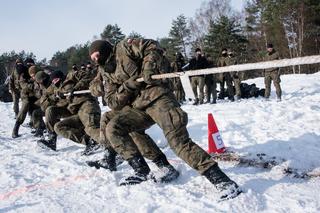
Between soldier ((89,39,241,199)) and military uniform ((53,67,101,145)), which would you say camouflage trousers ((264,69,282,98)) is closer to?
military uniform ((53,67,101,145))

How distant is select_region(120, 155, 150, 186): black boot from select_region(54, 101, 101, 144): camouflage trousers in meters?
2.04

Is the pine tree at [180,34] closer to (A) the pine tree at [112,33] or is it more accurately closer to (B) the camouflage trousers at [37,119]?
(A) the pine tree at [112,33]

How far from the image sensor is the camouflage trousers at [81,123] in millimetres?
6688

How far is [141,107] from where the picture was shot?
177 inches

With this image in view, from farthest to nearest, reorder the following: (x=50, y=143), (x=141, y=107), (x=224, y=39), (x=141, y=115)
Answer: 1. (x=224, y=39)
2. (x=50, y=143)
3. (x=141, y=115)
4. (x=141, y=107)

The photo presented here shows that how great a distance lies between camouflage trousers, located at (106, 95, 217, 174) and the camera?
13.3ft

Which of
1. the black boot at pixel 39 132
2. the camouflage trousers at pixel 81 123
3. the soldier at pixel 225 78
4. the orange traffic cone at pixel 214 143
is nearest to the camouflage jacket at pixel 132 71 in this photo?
the orange traffic cone at pixel 214 143

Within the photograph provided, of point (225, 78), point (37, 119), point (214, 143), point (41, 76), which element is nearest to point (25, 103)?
point (37, 119)

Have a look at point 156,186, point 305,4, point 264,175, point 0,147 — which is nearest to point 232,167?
point 264,175

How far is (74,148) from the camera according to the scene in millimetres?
7484

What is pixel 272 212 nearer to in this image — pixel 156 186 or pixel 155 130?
pixel 156 186

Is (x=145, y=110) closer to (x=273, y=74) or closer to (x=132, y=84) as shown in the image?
(x=132, y=84)

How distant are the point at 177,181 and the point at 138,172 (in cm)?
45

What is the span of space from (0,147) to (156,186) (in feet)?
15.5
